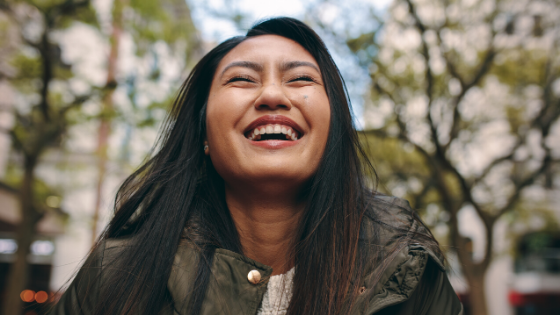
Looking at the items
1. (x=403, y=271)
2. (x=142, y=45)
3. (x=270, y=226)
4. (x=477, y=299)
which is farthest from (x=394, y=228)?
(x=142, y=45)

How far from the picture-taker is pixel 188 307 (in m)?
1.70

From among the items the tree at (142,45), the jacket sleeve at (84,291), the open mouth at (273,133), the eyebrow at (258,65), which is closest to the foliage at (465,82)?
the tree at (142,45)

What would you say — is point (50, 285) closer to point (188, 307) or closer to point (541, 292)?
point (188, 307)

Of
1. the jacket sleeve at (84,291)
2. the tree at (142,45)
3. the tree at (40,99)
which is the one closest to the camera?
the jacket sleeve at (84,291)

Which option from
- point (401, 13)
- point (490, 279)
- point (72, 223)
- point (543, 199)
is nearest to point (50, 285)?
point (72, 223)

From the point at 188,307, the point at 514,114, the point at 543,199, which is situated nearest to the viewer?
the point at 188,307

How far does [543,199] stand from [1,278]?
1959cm

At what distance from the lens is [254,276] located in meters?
1.77

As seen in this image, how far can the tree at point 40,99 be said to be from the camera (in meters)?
8.62

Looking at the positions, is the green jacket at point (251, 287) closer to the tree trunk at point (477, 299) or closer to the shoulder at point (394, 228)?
the shoulder at point (394, 228)

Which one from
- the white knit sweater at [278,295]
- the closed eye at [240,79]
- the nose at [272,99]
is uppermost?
the closed eye at [240,79]

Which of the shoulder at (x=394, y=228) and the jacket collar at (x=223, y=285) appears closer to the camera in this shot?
the jacket collar at (x=223, y=285)

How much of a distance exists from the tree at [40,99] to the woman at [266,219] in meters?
7.69

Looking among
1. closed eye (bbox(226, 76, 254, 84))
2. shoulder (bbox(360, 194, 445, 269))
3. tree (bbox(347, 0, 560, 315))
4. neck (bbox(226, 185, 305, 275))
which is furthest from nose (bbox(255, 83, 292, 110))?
tree (bbox(347, 0, 560, 315))
